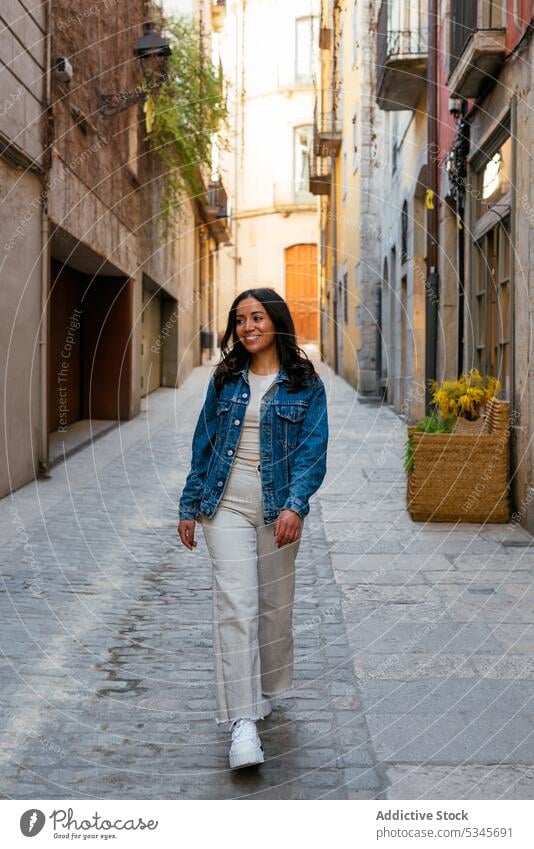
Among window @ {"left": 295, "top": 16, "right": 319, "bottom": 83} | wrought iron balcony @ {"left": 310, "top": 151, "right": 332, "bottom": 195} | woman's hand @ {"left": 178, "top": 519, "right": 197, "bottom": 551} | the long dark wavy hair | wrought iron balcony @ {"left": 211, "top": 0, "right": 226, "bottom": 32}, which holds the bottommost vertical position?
woman's hand @ {"left": 178, "top": 519, "right": 197, "bottom": 551}

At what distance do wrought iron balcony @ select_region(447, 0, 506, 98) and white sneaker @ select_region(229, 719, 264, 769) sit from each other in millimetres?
6509

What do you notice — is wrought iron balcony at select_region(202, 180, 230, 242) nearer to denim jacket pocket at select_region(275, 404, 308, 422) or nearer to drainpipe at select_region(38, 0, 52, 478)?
drainpipe at select_region(38, 0, 52, 478)

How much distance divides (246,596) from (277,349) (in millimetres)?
910

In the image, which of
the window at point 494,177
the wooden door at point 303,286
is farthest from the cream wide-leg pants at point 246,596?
the wooden door at point 303,286

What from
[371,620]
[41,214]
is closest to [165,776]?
[371,620]

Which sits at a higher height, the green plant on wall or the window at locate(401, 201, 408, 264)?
the green plant on wall

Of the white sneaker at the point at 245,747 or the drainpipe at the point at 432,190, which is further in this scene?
the drainpipe at the point at 432,190

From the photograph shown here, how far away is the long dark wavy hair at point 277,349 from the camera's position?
12.0 ft

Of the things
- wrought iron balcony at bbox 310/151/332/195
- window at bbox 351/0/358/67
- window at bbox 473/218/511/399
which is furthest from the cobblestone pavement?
wrought iron balcony at bbox 310/151/332/195

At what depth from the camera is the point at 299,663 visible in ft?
15.0

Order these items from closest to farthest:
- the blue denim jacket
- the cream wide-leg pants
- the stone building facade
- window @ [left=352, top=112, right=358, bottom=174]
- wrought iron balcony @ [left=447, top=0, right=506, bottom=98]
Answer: the cream wide-leg pants → the blue denim jacket → wrought iron balcony @ [left=447, top=0, right=506, bottom=98] → the stone building facade → window @ [left=352, top=112, right=358, bottom=174]

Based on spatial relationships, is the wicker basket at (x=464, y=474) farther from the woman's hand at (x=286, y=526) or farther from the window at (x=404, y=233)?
the window at (x=404, y=233)

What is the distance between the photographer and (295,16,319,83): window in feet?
117

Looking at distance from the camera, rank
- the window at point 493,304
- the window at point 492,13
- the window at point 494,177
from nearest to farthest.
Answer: the window at point 494,177 < the window at point 492,13 < the window at point 493,304
